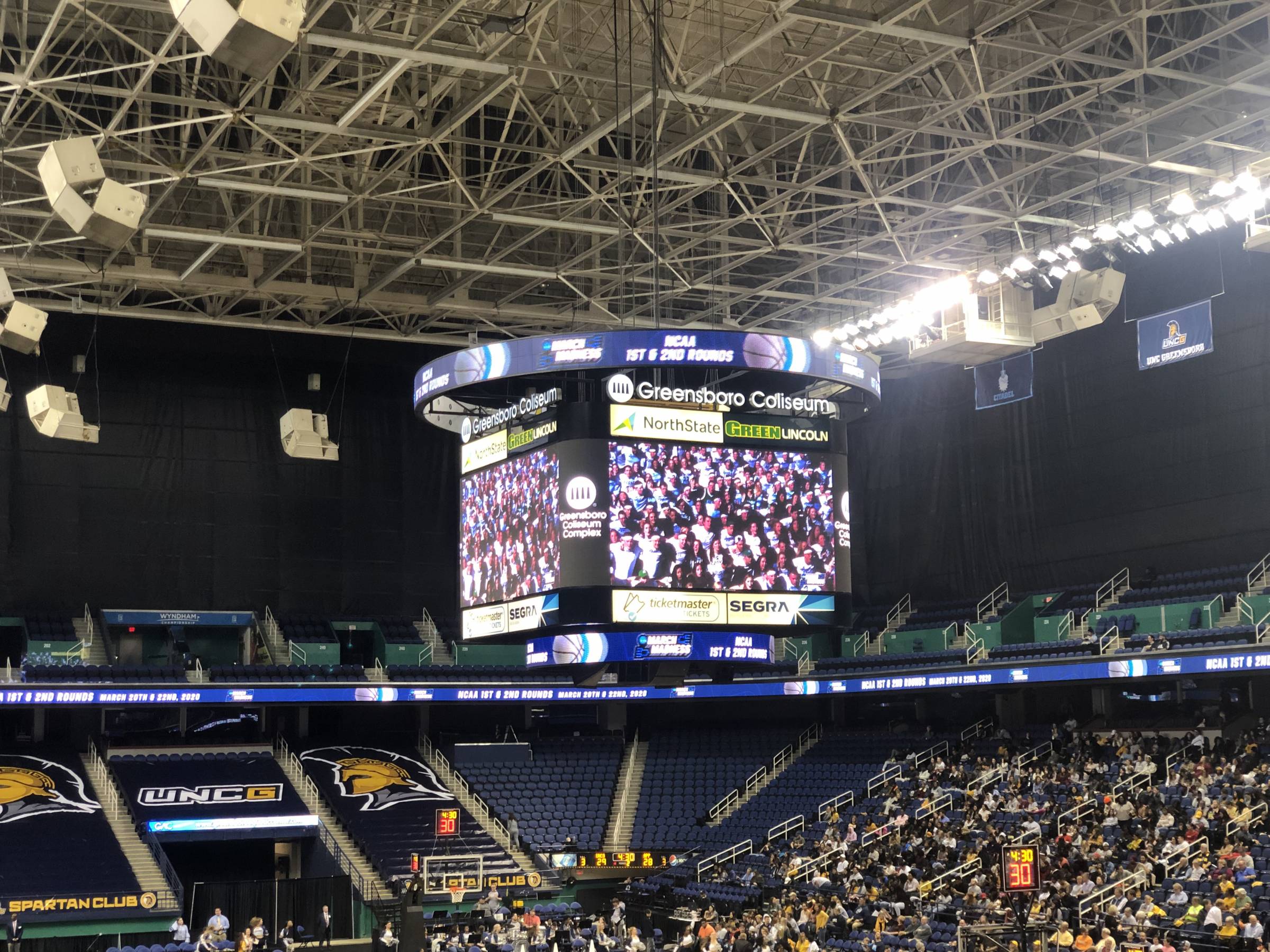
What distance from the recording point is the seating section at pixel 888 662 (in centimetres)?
3259

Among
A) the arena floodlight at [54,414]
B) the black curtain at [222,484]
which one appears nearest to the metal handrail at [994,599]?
the black curtain at [222,484]

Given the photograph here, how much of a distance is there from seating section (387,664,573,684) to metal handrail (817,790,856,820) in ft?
21.7

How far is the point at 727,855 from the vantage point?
32.2m

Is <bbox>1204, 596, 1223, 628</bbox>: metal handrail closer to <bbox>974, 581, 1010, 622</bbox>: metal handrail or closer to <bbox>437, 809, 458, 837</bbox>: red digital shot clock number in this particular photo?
<bbox>974, 581, 1010, 622</bbox>: metal handrail

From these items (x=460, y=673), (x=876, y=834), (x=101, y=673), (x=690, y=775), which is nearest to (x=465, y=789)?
(x=460, y=673)

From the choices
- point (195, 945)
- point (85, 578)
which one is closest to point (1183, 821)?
point (195, 945)

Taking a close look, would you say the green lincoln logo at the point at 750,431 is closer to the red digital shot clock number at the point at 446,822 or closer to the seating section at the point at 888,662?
the red digital shot clock number at the point at 446,822

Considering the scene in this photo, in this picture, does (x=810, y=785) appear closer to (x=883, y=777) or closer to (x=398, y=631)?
(x=883, y=777)

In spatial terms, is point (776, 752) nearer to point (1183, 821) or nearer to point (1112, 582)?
point (1112, 582)

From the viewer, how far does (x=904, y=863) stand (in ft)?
90.7

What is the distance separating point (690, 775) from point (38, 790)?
14147 mm

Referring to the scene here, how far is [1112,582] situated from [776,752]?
9.28m

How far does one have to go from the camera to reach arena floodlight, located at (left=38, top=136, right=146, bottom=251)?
15734 millimetres

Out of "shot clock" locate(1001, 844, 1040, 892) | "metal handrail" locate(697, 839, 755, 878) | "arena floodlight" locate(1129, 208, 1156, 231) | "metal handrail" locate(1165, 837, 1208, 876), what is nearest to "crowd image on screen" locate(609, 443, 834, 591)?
"shot clock" locate(1001, 844, 1040, 892)
